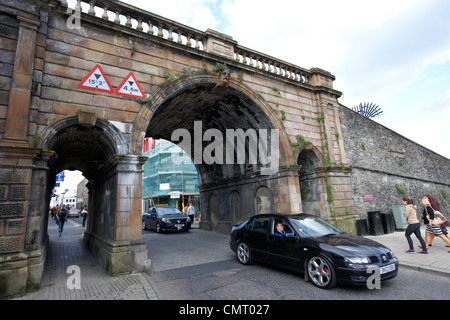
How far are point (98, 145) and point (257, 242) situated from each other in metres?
5.65

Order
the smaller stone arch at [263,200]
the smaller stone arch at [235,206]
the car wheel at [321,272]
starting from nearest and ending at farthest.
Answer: the car wheel at [321,272] → the smaller stone arch at [263,200] → the smaller stone arch at [235,206]

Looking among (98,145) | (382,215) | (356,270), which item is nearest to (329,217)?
(382,215)

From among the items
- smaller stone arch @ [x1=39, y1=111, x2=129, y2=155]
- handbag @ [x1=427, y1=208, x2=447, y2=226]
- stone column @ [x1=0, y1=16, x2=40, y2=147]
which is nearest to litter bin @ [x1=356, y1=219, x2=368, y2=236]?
handbag @ [x1=427, y1=208, x2=447, y2=226]

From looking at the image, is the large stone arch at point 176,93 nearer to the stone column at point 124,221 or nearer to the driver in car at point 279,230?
the stone column at point 124,221

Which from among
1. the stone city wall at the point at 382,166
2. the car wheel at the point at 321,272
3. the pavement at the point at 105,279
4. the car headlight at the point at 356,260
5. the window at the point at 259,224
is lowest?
the pavement at the point at 105,279

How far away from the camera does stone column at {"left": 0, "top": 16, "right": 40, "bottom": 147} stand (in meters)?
4.96

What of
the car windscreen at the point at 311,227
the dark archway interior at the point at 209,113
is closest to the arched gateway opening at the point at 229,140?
the dark archway interior at the point at 209,113

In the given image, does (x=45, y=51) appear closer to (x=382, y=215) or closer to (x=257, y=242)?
(x=257, y=242)

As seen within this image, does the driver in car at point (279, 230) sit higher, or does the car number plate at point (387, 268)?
the driver in car at point (279, 230)

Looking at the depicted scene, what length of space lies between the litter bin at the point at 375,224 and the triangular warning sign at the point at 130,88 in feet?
36.9

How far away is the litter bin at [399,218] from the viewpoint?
1238 cm

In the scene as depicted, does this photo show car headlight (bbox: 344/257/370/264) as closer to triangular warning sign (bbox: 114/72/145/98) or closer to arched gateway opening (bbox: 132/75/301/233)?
arched gateway opening (bbox: 132/75/301/233)

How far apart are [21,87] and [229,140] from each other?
8.51 m

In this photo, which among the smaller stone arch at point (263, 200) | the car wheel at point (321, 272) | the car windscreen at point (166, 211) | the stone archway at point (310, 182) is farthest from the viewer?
the car windscreen at point (166, 211)
